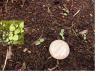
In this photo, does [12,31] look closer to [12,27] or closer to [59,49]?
[12,27]

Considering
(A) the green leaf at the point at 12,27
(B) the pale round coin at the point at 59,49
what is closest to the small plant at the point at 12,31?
(A) the green leaf at the point at 12,27

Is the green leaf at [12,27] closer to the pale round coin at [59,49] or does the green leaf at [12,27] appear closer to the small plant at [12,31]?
the small plant at [12,31]

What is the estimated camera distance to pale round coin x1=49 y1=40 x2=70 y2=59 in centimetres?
152

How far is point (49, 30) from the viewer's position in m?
1.60

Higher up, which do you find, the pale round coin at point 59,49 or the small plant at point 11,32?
the small plant at point 11,32

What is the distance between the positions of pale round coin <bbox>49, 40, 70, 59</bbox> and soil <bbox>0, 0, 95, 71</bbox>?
4 cm

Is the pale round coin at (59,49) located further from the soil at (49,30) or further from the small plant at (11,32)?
the small plant at (11,32)

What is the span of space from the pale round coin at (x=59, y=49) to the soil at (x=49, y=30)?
0.13 ft

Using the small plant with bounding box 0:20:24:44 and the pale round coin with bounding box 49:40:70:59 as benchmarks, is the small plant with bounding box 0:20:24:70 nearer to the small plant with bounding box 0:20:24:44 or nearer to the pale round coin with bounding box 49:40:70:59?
the small plant with bounding box 0:20:24:44

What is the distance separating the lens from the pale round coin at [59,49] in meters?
1.52

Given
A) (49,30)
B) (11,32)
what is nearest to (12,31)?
(11,32)

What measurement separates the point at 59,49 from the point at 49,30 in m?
0.15
